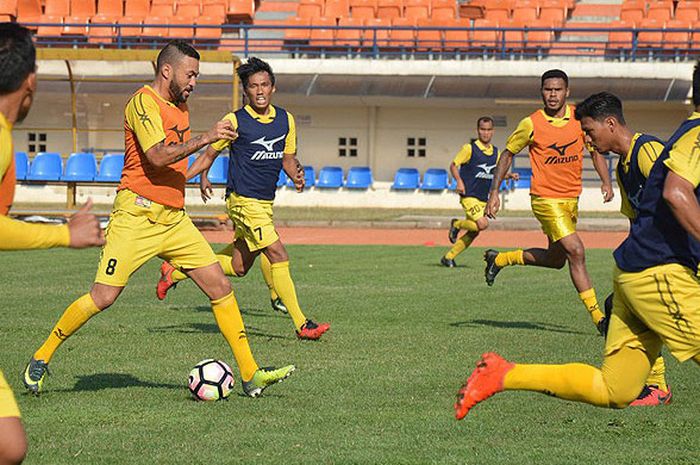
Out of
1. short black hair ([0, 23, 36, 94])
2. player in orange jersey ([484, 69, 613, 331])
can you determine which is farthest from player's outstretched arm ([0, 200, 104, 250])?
player in orange jersey ([484, 69, 613, 331])

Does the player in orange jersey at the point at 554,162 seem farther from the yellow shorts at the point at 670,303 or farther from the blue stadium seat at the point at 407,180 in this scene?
the blue stadium seat at the point at 407,180

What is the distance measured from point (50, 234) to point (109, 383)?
329cm

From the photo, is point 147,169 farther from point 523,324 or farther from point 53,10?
point 53,10

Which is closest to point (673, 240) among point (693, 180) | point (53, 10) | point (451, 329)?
point (693, 180)

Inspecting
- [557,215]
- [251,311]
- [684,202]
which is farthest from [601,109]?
[251,311]

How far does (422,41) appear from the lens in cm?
3198

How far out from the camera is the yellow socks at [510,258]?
11664 millimetres

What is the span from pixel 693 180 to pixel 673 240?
372 millimetres

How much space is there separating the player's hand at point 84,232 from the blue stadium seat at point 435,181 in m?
28.9

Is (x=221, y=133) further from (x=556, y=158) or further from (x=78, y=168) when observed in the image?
(x=78, y=168)

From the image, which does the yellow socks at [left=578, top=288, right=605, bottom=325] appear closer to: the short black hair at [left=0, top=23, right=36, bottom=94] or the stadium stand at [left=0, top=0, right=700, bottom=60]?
the short black hair at [left=0, top=23, right=36, bottom=94]

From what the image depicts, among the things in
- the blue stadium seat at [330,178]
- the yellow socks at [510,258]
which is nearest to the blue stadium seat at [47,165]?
the blue stadium seat at [330,178]

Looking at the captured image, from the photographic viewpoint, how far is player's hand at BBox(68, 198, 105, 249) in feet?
15.9

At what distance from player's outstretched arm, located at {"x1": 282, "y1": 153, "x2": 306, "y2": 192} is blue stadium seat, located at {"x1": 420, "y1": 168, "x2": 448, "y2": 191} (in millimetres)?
23073
